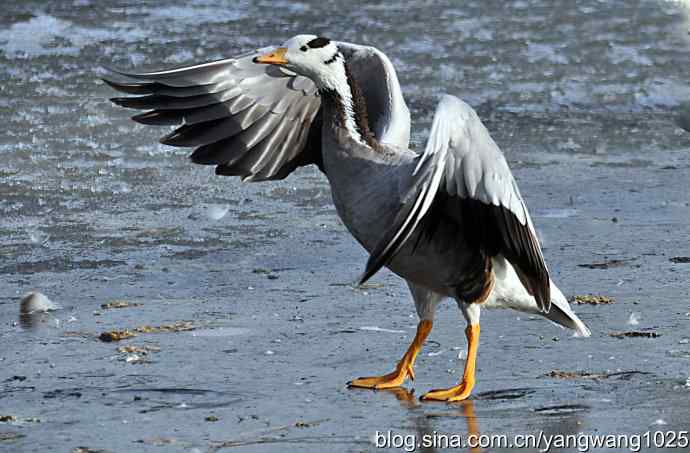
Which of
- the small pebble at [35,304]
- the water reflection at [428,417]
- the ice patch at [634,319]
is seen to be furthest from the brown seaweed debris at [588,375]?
the small pebble at [35,304]

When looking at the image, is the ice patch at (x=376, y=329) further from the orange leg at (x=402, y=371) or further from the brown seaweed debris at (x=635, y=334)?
the brown seaweed debris at (x=635, y=334)

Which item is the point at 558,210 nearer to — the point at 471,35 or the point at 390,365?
the point at 390,365

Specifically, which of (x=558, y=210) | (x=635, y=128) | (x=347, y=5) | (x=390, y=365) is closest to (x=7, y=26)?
(x=347, y=5)

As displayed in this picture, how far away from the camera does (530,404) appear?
5.08m

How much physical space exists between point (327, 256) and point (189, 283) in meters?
0.86

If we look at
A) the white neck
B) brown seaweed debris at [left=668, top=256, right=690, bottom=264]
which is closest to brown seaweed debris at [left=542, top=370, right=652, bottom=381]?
the white neck

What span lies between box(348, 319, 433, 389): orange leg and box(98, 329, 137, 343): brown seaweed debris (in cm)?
114

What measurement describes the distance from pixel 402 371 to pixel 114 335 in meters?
1.29

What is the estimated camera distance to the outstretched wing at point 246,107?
6.32 metres

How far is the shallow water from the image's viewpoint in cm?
501

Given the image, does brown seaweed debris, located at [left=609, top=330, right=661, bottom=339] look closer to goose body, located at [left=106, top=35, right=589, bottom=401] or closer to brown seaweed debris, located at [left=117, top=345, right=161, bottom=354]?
goose body, located at [left=106, top=35, right=589, bottom=401]

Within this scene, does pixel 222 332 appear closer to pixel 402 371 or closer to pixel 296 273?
pixel 402 371

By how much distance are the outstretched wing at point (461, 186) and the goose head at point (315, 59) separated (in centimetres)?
69

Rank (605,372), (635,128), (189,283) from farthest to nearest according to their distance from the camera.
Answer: (635,128) → (189,283) → (605,372)
